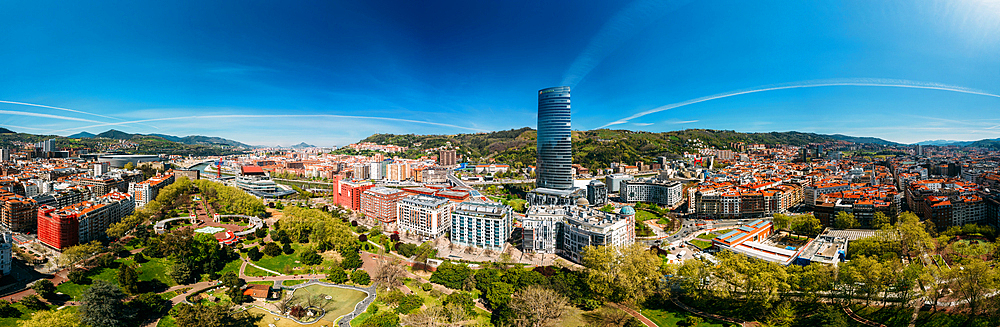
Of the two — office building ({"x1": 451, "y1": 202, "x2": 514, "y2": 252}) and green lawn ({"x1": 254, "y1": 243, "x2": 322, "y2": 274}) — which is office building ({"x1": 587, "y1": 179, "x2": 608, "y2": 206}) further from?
green lawn ({"x1": 254, "y1": 243, "x2": 322, "y2": 274})

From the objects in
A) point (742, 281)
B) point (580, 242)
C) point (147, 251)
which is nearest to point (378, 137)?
point (147, 251)

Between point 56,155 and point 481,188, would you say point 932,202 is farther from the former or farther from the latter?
point 56,155

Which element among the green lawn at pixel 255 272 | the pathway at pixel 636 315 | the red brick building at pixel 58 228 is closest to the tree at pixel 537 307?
the pathway at pixel 636 315

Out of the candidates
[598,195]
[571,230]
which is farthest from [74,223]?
[598,195]

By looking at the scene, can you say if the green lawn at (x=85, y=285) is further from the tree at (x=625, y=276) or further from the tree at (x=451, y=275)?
the tree at (x=625, y=276)

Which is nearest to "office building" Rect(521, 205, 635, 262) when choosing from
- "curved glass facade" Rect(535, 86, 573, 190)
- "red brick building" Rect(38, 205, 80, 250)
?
"curved glass facade" Rect(535, 86, 573, 190)

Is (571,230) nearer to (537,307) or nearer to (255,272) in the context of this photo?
(537,307)
